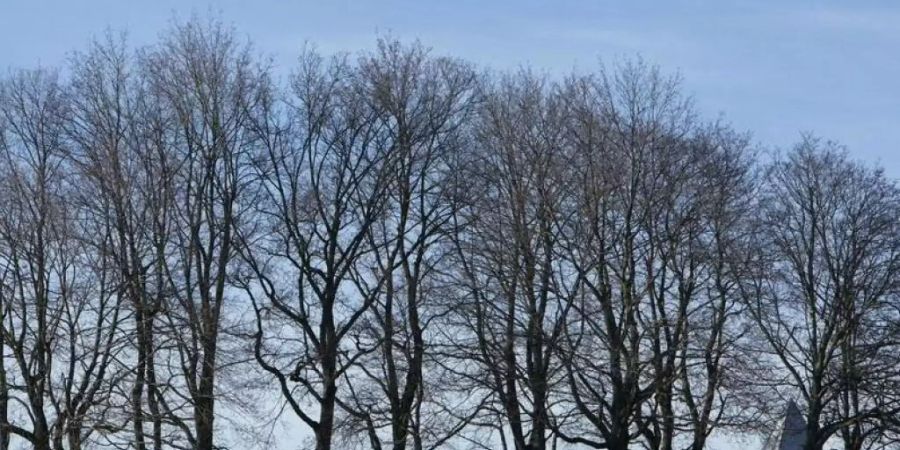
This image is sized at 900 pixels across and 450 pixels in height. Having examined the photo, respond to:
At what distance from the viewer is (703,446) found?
3369 cm

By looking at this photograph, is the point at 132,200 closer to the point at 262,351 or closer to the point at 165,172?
the point at 165,172

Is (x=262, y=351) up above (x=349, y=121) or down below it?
below

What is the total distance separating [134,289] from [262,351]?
2880 mm

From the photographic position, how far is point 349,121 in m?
31.4

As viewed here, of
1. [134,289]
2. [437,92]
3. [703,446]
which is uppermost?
[437,92]

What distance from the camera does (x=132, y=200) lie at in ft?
101

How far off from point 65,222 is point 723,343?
14.1 metres

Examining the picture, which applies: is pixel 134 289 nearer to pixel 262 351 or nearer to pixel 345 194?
pixel 262 351

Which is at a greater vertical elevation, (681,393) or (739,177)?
(739,177)

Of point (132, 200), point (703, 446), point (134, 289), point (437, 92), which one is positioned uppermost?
point (437, 92)

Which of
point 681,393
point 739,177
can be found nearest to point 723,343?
point 681,393

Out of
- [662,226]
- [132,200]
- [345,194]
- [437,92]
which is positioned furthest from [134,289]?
[662,226]

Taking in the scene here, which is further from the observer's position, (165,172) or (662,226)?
(662,226)

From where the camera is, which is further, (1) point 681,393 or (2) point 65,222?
(1) point 681,393
